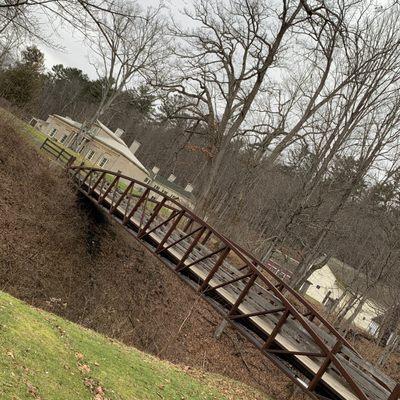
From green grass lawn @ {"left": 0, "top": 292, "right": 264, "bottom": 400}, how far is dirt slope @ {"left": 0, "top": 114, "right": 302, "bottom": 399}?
469 cm

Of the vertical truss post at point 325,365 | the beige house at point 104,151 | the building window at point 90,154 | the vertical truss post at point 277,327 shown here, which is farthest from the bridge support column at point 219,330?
the building window at point 90,154

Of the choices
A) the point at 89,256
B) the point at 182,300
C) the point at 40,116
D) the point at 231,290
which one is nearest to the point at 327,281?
the point at 182,300

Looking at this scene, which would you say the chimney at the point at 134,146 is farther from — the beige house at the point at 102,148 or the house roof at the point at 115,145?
the house roof at the point at 115,145

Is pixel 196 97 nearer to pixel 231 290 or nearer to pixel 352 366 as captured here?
pixel 231 290

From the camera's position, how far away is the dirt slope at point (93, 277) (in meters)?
13.7

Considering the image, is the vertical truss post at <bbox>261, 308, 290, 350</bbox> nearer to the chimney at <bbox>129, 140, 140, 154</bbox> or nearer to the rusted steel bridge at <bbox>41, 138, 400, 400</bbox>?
the rusted steel bridge at <bbox>41, 138, 400, 400</bbox>

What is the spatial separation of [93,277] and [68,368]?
31.1ft

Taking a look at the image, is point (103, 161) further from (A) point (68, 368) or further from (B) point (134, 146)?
(A) point (68, 368)

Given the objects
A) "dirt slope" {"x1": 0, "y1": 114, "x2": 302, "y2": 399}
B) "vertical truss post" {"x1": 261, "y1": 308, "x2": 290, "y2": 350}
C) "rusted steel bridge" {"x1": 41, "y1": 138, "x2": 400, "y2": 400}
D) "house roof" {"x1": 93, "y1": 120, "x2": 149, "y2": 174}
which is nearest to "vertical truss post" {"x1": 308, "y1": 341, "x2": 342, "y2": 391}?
"rusted steel bridge" {"x1": 41, "y1": 138, "x2": 400, "y2": 400}

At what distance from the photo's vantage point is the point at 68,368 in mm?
6406

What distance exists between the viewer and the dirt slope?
44.9 feet

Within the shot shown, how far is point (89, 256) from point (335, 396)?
11001 millimetres

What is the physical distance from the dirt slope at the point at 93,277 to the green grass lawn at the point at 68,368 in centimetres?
469

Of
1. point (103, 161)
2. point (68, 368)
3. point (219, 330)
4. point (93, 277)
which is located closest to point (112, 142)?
point (103, 161)
